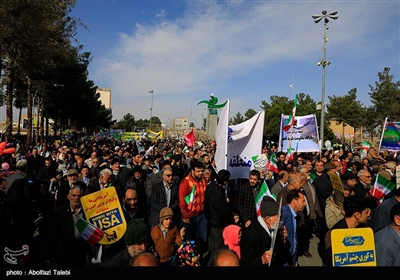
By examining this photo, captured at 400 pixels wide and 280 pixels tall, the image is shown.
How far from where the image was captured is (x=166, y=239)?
12.5 feet

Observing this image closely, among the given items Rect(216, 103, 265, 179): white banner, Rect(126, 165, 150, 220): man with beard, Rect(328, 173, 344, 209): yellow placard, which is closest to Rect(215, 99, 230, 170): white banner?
Rect(216, 103, 265, 179): white banner

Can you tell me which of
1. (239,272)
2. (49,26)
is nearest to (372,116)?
(49,26)

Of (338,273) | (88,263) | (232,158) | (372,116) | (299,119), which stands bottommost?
(88,263)

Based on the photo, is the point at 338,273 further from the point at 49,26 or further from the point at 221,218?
the point at 49,26

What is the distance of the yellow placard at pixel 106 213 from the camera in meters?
3.45

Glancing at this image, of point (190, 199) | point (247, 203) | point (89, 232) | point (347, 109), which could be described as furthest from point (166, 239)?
point (347, 109)

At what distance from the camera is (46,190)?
6344 mm

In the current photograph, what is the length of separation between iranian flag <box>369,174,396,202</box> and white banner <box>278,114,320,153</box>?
6.40 m

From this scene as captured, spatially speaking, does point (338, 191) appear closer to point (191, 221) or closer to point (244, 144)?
point (244, 144)

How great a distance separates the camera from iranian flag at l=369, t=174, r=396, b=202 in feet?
18.1

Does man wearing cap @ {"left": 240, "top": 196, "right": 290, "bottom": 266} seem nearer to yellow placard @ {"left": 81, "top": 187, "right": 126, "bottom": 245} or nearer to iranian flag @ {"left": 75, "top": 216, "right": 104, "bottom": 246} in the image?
yellow placard @ {"left": 81, "top": 187, "right": 126, "bottom": 245}

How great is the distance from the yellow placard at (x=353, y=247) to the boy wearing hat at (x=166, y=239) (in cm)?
192

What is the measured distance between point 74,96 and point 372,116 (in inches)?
1523

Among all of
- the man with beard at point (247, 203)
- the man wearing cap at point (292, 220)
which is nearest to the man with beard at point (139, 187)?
the man with beard at point (247, 203)
